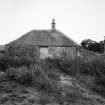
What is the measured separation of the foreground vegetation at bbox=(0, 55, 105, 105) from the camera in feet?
22.7

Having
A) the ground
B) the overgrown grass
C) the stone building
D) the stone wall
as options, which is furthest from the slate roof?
the ground

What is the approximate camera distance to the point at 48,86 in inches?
322

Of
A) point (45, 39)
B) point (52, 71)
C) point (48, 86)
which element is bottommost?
point (48, 86)

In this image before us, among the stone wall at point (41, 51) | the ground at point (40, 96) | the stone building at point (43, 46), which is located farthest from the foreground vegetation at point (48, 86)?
the stone building at point (43, 46)

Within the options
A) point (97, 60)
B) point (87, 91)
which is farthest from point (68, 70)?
point (87, 91)

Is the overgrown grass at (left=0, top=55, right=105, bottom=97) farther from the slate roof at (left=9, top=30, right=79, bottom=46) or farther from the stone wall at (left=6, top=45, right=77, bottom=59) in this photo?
the slate roof at (left=9, top=30, right=79, bottom=46)

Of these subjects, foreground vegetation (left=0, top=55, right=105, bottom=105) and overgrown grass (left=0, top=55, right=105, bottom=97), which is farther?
overgrown grass (left=0, top=55, right=105, bottom=97)

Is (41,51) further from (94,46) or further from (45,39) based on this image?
(94,46)

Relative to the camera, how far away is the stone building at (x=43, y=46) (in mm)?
16891

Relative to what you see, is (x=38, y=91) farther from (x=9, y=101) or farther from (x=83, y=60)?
(x=83, y=60)

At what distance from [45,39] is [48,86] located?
11.4 metres

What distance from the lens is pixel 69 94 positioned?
780 centimetres

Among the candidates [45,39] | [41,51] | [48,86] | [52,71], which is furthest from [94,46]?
[48,86]

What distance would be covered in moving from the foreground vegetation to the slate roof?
258 inches
